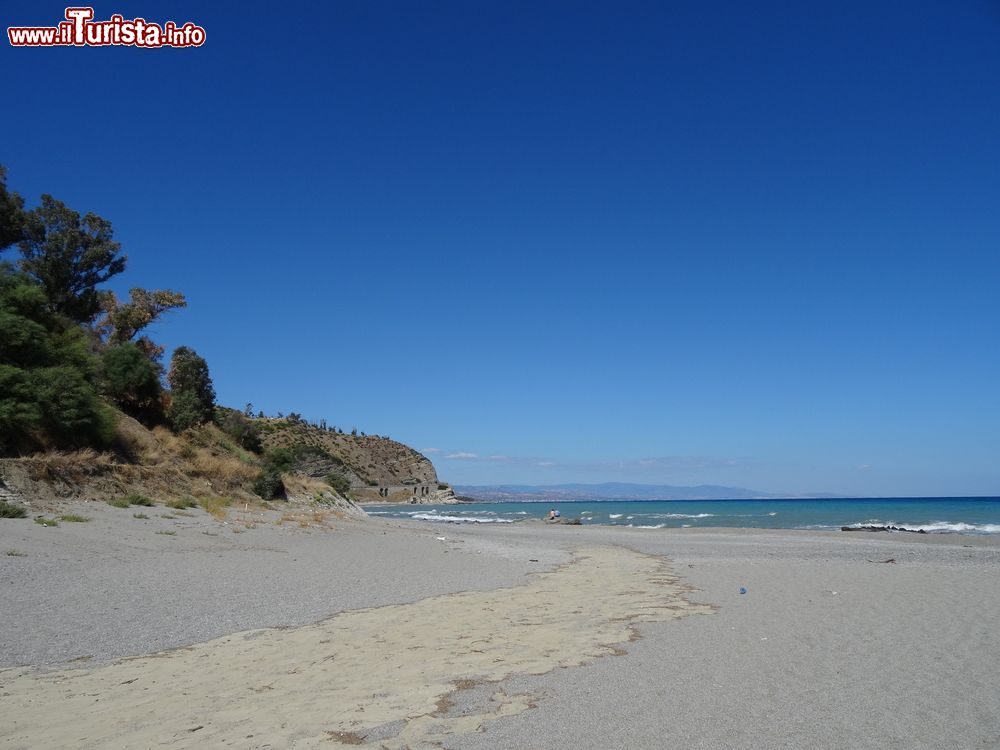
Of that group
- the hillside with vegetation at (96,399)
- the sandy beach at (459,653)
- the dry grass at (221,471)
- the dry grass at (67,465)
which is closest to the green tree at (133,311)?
the hillside with vegetation at (96,399)

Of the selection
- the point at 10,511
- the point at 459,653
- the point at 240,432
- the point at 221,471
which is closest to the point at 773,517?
the point at 240,432

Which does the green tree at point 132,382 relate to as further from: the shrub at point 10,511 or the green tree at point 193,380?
the shrub at point 10,511

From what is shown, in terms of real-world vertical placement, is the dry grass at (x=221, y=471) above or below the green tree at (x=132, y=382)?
below

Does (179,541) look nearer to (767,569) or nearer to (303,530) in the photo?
(303,530)

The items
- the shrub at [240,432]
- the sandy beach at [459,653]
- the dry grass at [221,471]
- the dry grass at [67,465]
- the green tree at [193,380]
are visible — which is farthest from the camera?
the shrub at [240,432]

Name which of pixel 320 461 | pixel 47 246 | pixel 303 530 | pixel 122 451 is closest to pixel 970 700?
pixel 303 530

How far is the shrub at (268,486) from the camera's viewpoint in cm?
2925

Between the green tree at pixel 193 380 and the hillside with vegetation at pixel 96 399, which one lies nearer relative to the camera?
the hillside with vegetation at pixel 96 399

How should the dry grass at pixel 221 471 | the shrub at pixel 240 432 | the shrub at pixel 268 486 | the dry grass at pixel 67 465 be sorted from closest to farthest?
the dry grass at pixel 67 465, the dry grass at pixel 221 471, the shrub at pixel 268 486, the shrub at pixel 240 432

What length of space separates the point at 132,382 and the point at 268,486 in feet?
23.8

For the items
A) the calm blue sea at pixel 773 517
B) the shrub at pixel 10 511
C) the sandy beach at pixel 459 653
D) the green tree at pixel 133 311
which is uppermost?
the green tree at pixel 133 311

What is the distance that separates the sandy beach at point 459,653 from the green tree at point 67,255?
19404mm

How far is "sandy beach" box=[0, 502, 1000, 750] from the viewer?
4.96m

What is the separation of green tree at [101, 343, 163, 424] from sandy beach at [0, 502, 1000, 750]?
49.0 ft
